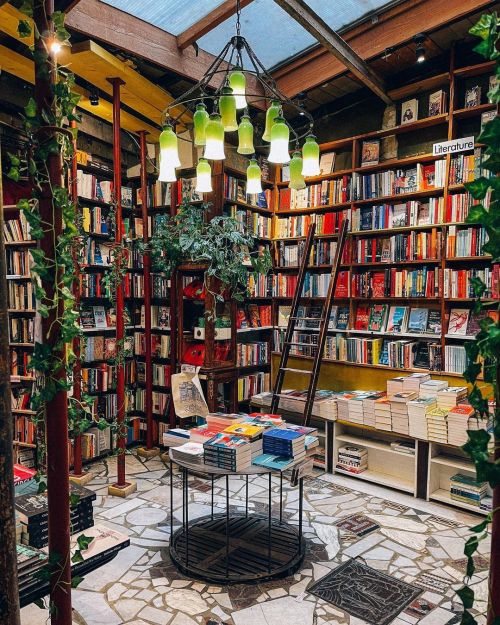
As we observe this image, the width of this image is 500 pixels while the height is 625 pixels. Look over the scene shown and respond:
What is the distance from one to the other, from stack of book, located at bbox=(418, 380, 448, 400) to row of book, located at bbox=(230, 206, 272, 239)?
215cm

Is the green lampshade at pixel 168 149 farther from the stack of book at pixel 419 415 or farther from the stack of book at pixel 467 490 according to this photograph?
the stack of book at pixel 467 490

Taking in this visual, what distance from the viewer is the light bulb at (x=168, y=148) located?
2463 millimetres

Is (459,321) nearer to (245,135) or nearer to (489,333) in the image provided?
(245,135)

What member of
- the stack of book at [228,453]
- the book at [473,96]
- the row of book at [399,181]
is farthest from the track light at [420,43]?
the stack of book at [228,453]

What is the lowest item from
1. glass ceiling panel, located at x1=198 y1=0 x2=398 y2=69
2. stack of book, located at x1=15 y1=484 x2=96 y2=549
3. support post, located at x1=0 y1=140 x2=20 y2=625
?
stack of book, located at x1=15 y1=484 x2=96 y2=549

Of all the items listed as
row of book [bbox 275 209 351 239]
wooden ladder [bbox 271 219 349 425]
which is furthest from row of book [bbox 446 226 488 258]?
row of book [bbox 275 209 351 239]

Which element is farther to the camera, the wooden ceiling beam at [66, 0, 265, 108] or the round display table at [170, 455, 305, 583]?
the wooden ceiling beam at [66, 0, 265, 108]

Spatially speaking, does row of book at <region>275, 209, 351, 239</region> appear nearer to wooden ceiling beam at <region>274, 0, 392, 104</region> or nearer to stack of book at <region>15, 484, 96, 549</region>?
wooden ceiling beam at <region>274, 0, 392, 104</region>

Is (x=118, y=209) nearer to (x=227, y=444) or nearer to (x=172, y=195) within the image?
(x=172, y=195)

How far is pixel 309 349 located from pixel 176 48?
9.83 feet

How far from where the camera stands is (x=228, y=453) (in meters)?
2.52

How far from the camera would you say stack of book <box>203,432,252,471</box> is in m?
2.50

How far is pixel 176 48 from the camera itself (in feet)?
11.9

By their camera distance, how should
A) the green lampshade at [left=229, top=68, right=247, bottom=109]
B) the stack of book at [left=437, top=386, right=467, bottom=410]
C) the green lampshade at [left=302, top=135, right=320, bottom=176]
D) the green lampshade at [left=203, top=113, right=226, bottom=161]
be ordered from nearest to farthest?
the green lampshade at [left=203, top=113, right=226, bottom=161], the green lampshade at [left=229, top=68, right=247, bottom=109], the green lampshade at [left=302, top=135, right=320, bottom=176], the stack of book at [left=437, top=386, right=467, bottom=410]
